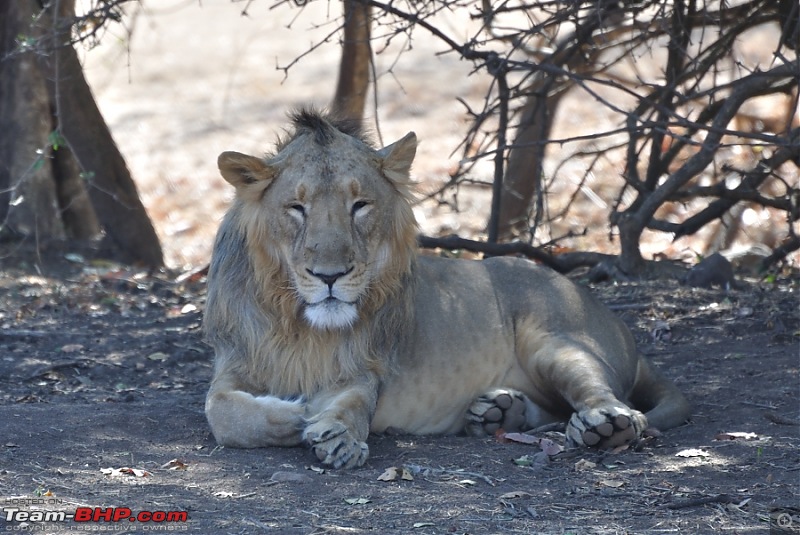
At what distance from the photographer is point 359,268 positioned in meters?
4.12

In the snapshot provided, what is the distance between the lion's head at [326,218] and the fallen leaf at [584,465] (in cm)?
95

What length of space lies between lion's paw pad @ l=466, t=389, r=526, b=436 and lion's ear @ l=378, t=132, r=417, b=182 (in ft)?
3.13

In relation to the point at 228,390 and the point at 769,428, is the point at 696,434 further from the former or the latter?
the point at 228,390

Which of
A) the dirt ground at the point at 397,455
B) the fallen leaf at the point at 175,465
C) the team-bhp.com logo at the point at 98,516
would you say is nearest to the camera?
the team-bhp.com logo at the point at 98,516

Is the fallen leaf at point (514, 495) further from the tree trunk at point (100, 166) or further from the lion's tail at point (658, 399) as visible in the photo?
the tree trunk at point (100, 166)

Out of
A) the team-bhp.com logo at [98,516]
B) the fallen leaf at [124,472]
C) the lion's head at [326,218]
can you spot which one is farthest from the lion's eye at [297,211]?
the team-bhp.com logo at [98,516]

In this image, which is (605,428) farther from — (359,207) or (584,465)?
(359,207)

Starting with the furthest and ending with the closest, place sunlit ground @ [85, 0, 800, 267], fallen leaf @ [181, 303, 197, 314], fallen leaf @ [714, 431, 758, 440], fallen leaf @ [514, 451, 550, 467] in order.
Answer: sunlit ground @ [85, 0, 800, 267] < fallen leaf @ [181, 303, 197, 314] < fallen leaf @ [714, 431, 758, 440] < fallen leaf @ [514, 451, 550, 467]

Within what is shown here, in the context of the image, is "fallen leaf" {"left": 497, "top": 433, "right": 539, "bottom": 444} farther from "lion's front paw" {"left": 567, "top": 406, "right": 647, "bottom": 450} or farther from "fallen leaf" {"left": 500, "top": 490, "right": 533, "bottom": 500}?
"fallen leaf" {"left": 500, "top": 490, "right": 533, "bottom": 500}

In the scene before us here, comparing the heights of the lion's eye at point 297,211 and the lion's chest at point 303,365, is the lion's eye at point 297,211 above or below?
above

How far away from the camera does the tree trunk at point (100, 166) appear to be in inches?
287

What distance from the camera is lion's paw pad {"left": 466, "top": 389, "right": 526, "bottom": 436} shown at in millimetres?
4621

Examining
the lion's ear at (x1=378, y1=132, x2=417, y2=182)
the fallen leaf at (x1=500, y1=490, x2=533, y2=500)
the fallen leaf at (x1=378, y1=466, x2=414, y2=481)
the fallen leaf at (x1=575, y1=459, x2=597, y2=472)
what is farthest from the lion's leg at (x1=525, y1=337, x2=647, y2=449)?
the lion's ear at (x1=378, y1=132, x2=417, y2=182)

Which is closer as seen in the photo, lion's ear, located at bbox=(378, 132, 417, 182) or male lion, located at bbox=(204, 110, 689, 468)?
male lion, located at bbox=(204, 110, 689, 468)
